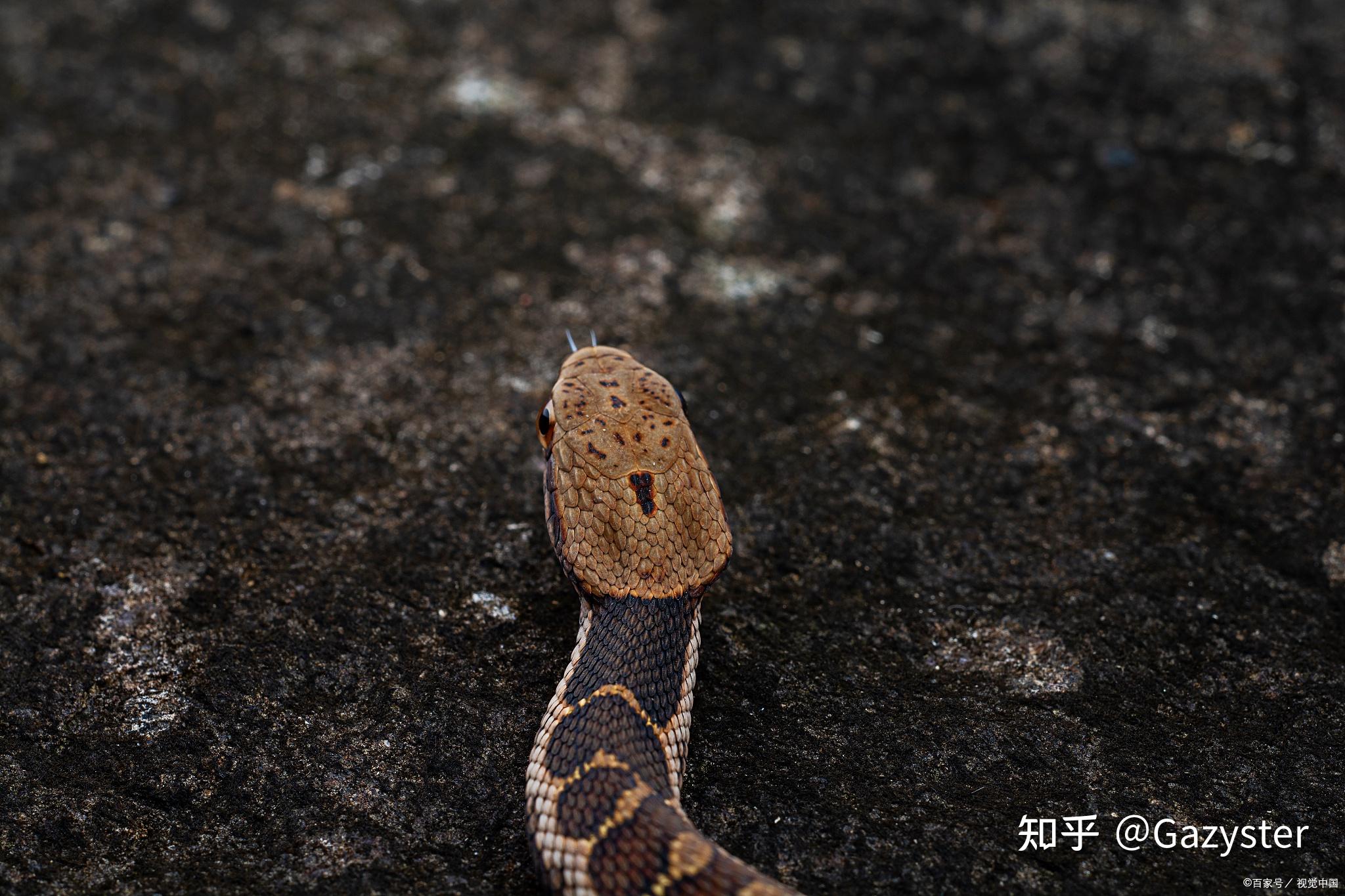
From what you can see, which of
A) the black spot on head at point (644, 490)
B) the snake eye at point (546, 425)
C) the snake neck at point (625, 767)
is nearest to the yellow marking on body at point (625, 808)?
the snake neck at point (625, 767)

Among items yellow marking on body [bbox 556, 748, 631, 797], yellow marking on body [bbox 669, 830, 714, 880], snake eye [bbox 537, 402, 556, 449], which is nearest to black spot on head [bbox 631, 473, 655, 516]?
snake eye [bbox 537, 402, 556, 449]

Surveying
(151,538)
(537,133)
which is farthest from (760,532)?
(537,133)

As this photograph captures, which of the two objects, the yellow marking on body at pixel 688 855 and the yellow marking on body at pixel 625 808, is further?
the yellow marking on body at pixel 625 808

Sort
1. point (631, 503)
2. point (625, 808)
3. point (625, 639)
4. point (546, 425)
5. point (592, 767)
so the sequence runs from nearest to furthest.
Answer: point (625, 808) → point (592, 767) → point (625, 639) → point (631, 503) → point (546, 425)

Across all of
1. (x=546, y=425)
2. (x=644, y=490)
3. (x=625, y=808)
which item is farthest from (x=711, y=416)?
(x=625, y=808)

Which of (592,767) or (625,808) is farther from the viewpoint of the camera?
(592,767)

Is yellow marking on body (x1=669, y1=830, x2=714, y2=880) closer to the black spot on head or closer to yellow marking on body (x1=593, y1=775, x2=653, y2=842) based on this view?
yellow marking on body (x1=593, y1=775, x2=653, y2=842)

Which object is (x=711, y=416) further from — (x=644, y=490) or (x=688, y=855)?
(x=688, y=855)

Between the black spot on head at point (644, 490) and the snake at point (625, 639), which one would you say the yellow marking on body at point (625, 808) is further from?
the black spot on head at point (644, 490)
